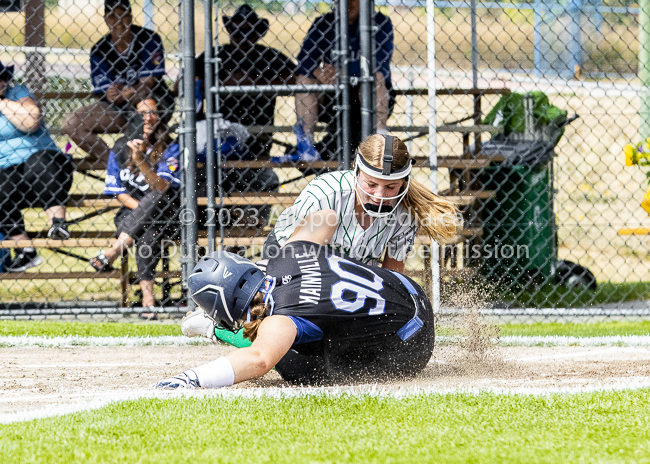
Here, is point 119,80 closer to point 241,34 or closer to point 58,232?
point 241,34

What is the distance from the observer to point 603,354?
4.82 m

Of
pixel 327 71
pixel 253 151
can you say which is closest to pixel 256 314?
pixel 327 71

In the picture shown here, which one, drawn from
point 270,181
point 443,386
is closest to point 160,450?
point 443,386

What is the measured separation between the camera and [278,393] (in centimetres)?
340

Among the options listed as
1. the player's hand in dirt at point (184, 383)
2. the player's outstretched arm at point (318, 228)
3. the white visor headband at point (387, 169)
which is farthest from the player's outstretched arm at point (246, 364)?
the white visor headband at point (387, 169)

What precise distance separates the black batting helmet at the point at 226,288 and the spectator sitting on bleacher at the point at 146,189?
8.84 ft

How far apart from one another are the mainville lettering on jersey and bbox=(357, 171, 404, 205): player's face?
1.68 feet

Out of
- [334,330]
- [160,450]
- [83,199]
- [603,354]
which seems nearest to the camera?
[160,450]

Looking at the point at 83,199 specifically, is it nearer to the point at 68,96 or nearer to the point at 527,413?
the point at 68,96

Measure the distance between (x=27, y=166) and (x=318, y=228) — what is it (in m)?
3.80

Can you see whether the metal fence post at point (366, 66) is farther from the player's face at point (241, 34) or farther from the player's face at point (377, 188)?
the player's face at point (377, 188)

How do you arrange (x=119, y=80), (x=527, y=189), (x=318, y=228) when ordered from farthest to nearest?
(x=527, y=189) → (x=119, y=80) → (x=318, y=228)

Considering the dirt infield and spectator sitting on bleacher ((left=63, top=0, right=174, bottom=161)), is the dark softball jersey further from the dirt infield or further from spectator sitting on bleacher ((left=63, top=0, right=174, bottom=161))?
spectator sitting on bleacher ((left=63, top=0, right=174, bottom=161))

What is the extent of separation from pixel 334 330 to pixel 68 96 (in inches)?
183
